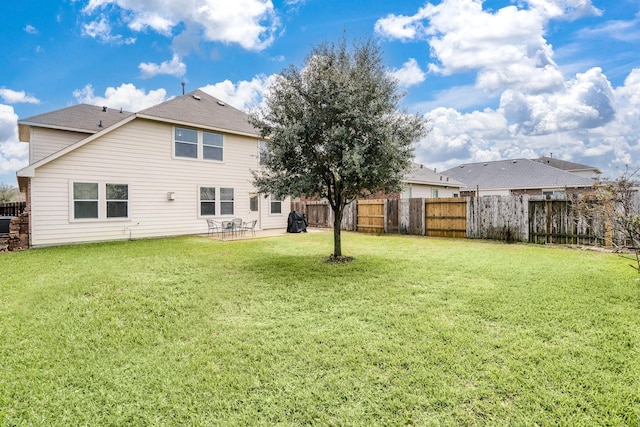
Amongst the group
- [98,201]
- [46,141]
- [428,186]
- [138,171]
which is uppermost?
[46,141]

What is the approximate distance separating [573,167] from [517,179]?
15.5 meters

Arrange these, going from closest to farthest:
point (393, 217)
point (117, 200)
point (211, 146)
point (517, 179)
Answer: point (117, 200), point (211, 146), point (393, 217), point (517, 179)

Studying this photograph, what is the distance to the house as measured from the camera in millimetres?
10555

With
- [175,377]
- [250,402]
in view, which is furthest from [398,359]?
[175,377]

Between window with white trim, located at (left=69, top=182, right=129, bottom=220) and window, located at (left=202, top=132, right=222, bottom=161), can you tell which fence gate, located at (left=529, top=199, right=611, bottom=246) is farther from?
window with white trim, located at (left=69, top=182, right=129, bottom=220)

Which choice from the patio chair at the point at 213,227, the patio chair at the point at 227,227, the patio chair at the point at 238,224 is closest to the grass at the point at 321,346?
the patio chair at the point at 227,227

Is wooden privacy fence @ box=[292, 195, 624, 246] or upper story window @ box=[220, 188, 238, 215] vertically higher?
upper story window @ box=[220, 188, 238, 215]

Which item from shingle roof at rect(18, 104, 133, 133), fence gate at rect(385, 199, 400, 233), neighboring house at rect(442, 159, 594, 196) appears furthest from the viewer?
neighboring house at rect(442, 159, 594, 196)

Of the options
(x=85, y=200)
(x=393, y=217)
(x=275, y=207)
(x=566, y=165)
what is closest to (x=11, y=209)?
(x=85, y=200)

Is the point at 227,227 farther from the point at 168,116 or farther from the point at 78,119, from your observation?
the point at 78,119

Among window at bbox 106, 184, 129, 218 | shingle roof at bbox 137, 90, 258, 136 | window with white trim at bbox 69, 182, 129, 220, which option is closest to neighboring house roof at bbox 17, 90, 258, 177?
shingle roof at bbox 137, 90, 258, 136

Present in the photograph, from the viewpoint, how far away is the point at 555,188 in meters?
24.8

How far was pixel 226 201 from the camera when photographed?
1488 cm

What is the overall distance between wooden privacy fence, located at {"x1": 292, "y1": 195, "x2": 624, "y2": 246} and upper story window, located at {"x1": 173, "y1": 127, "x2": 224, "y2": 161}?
7.57 metres
